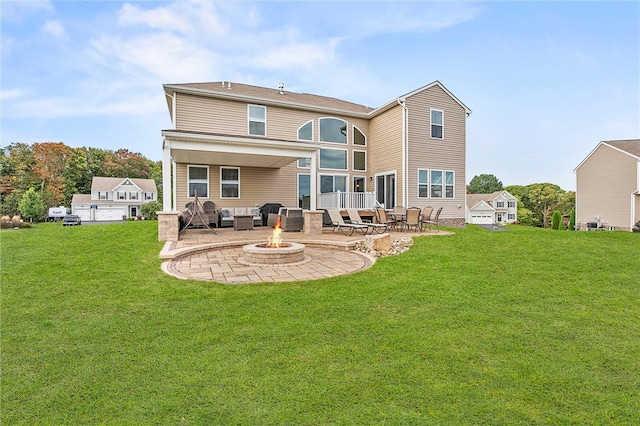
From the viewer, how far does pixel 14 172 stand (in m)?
38.4

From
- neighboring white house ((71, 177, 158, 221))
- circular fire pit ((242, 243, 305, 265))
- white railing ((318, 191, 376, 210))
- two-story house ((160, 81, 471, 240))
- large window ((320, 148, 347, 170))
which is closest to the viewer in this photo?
circular fire pit ((242, 243, 305, 265))

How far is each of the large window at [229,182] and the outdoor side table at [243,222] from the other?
9.95 feet

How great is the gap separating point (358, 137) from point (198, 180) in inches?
318

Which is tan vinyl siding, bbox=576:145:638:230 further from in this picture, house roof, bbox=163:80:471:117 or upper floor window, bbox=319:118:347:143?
upper floor window, bbox=319:118:347:143

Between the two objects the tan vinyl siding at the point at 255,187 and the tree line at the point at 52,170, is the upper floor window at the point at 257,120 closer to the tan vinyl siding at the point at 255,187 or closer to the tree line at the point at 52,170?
the tan vinyl siding at the point at 255,187

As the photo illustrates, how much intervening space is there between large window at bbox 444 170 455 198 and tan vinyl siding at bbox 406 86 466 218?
174mm

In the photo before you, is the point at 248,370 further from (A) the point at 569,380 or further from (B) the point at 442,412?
(A) the point at 569,380

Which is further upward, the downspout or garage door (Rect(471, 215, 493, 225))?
the downspout

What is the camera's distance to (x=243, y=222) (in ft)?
35.5

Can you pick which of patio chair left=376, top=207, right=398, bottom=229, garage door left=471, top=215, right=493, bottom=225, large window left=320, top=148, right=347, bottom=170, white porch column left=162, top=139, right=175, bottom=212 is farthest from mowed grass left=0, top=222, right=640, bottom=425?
garage door left=471, top=215, right=493, bottom=225

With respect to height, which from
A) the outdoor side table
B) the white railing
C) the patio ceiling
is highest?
the patio ceiling

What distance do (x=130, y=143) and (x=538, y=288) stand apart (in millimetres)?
58524

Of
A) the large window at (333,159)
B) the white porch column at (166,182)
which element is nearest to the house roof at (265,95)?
the large window at (333,159)

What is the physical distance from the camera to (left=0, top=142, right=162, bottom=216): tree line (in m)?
37.5
